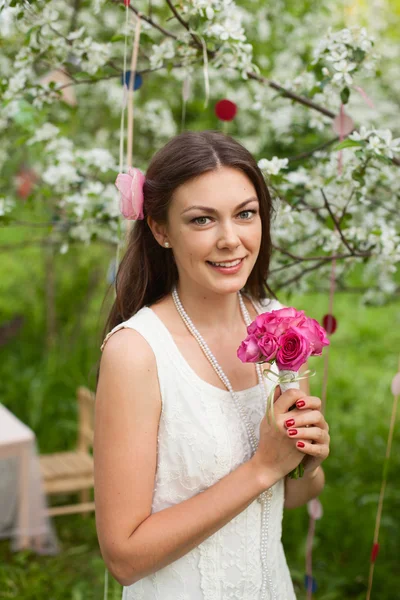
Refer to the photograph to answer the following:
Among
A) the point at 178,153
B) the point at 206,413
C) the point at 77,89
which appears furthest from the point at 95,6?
the point at 77,89

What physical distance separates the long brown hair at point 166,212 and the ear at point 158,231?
0.6 inches

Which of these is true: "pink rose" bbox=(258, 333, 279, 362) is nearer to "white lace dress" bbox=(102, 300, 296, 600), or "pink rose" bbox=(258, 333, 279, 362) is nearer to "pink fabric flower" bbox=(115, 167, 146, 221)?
"white lace dress" bbox=(102, 300, 296, 600)

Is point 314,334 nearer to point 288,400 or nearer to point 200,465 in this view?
point 288,400

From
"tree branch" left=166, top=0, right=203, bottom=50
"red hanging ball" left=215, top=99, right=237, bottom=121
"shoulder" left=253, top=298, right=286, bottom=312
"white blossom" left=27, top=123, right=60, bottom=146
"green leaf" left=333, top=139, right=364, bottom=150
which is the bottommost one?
"shoulder" left=253, top=298, right=286, bottom=312

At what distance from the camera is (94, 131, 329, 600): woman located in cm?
154

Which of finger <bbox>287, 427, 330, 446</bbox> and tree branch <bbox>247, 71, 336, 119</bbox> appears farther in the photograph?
tree branch <bbox>247, 71, 336, 119</bbox>

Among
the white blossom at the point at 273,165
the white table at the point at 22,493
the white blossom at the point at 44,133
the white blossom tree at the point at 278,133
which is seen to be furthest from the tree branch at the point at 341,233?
the white table at the point at 22,493

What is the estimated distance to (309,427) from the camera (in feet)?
5.08

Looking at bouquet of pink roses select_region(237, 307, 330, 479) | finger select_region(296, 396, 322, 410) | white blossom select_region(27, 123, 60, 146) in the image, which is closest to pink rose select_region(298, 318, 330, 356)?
bouquet of pink roses select_region(237, 307, 330, 479)

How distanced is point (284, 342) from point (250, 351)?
74 mm

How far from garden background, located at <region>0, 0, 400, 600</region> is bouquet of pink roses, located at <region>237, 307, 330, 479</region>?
60cm

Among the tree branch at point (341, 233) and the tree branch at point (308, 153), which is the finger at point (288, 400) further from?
the tree branch at point (308, 153)

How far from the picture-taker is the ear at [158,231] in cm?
172

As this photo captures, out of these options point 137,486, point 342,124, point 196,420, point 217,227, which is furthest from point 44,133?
point 137,486
